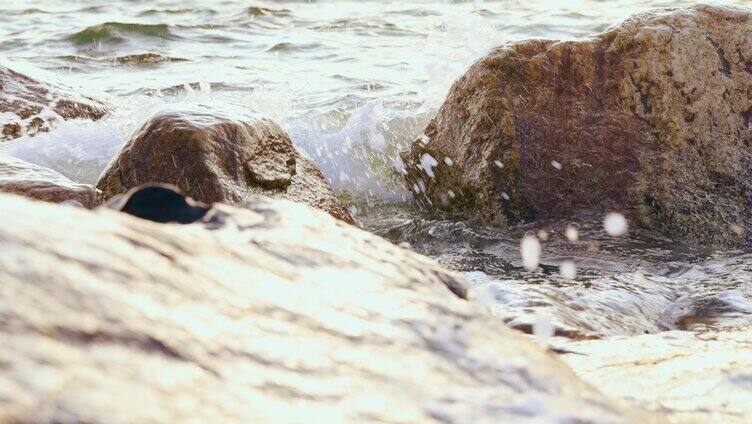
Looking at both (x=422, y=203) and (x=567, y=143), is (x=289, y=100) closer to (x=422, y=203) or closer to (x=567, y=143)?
(x=422, y=203)

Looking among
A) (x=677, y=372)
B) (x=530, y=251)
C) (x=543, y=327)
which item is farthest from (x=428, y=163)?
(x=677, y=372)

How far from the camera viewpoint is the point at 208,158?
450 centimetres

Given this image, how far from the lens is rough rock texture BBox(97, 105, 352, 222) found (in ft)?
14.7

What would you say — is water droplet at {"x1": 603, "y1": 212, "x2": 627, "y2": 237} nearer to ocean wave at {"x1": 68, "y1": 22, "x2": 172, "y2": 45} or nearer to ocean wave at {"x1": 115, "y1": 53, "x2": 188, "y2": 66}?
ocean wave at {"x1": 115, "y1": 53, "x2": 188, "y2": 66}

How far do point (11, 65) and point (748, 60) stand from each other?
5046 mm

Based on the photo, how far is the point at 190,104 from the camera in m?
4.84

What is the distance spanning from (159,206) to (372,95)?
679cm

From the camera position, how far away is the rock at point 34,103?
6.95m

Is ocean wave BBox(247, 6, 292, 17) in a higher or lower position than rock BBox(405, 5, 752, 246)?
lower

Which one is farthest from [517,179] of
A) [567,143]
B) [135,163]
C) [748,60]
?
[135,163]

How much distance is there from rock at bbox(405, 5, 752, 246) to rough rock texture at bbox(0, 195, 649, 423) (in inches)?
133

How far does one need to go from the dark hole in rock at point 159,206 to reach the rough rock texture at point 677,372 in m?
0.91

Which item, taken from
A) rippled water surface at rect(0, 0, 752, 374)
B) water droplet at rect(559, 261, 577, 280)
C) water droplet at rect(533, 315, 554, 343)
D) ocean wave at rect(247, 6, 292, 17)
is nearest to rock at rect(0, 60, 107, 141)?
rippled water surface at rect(0, 0, 752, 374)

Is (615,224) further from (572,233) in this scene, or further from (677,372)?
(677,372)
